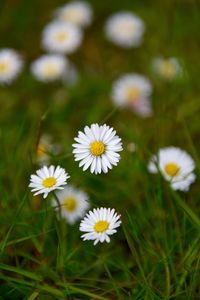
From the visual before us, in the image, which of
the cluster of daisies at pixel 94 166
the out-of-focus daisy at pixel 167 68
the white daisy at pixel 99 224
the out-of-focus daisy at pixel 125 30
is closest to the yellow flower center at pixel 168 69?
the out-of-focus daisy at pixel 167 68

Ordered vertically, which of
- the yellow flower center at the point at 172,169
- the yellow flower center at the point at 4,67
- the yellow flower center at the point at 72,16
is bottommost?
the yellow flower center at the point at 4,67

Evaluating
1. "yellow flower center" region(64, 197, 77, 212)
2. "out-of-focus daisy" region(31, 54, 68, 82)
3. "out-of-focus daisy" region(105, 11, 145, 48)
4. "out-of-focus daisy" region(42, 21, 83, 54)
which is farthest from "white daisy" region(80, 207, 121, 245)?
"out-of-focus daisy" region(105, 11, 145, 48)

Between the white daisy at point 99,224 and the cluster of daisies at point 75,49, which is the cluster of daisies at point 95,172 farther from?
the cluster of daisies at point 75,49

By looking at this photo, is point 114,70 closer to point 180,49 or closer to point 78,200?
point 180,49

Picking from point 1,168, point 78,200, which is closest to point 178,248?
point 78,200

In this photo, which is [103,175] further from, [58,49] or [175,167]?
[58,49]

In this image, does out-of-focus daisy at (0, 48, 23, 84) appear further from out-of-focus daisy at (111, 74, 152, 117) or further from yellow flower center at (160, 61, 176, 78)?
yellow flower center at (160, 61, 176, 78)
